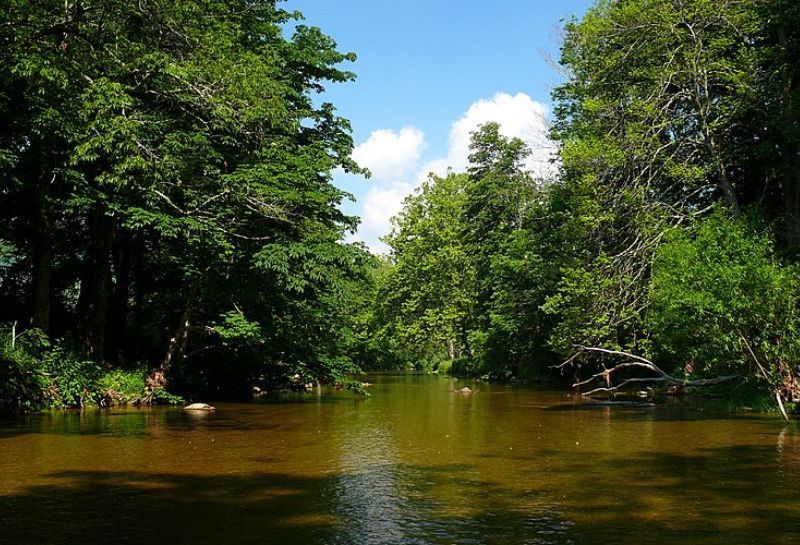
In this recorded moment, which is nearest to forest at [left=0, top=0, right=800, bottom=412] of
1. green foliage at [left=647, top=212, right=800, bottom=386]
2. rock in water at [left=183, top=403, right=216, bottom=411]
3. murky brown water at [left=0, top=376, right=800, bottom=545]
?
green foliage at [left=647, top=212, right=800, bottom=386]

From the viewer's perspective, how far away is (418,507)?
8.88 m

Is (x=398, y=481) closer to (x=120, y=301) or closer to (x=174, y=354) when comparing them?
(x=174, y=354)

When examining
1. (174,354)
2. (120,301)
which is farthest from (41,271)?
(120,301)

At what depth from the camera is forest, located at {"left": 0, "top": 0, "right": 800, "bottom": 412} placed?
18.2m

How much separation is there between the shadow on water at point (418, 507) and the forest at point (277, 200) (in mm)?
8867

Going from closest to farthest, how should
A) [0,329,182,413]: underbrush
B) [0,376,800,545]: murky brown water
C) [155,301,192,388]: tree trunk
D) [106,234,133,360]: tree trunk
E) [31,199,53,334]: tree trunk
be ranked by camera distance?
[0,376,800,545]: murky brown water, [0,329,182,413]: underbrush, [31,199,53,334]: tree trunk, [155,301,192,388]: tree trunk, [106,234,133,360]: tree trunk

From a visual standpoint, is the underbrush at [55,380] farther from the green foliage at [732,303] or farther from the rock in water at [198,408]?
the green foliage at [732,303]

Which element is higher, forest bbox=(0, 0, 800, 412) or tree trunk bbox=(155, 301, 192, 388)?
forest bbox=(0, 0, 800, 412)

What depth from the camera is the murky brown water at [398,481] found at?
764 centimetres

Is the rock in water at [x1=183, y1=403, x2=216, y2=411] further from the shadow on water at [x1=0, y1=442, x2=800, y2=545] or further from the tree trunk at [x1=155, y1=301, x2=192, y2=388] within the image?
the shadow on water at [x1=0, y1=442, x2=800, y2=545]

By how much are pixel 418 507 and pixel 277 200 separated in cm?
1558

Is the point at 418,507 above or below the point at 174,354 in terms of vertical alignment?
below

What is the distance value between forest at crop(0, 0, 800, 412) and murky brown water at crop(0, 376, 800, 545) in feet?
11.7

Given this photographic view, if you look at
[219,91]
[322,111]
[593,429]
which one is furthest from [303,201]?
[593,429]
